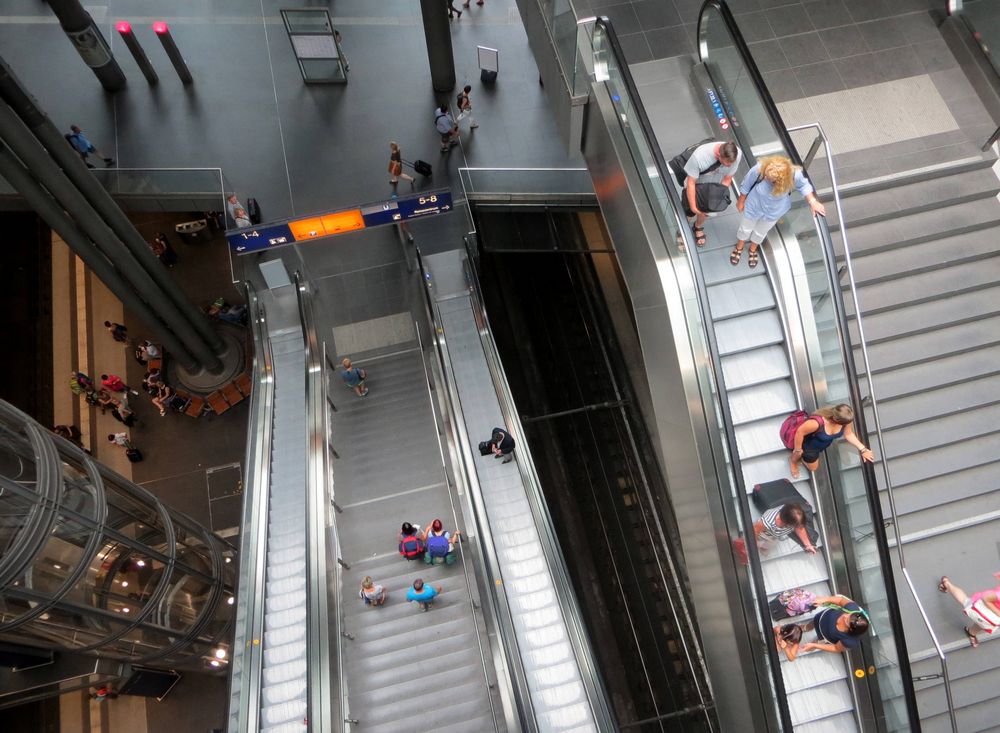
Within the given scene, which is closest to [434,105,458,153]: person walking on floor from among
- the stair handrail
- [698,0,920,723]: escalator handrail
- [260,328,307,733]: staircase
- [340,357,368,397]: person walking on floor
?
the stair handrail

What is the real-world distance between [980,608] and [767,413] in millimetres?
2667

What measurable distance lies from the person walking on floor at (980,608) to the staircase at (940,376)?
147 mm

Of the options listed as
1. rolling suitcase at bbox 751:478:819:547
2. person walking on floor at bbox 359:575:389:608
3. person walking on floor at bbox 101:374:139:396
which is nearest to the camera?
rolling suitcase at bbox 751:478:819:547

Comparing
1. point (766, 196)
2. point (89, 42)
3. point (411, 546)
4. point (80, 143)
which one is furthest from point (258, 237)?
point (766, 196)

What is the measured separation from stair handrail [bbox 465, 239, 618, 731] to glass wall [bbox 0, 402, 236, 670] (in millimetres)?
5551

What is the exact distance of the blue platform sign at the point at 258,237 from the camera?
37.0 ft

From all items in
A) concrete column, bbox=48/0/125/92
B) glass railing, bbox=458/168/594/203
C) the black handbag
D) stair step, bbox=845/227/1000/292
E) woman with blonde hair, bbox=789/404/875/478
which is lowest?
woman with blonde hair, bbox=789/404/875/478

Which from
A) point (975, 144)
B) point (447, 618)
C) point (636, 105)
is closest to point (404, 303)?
point (447, 618)

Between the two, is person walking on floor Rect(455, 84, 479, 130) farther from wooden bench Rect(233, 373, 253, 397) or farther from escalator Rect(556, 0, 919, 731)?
wooden bench Rect(233, 373, 253, 397)

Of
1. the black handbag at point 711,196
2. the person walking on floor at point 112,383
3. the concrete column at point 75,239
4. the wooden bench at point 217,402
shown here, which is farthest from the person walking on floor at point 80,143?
the black handbag at point 711,196

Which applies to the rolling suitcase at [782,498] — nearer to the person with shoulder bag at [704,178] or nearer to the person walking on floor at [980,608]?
the person walking on floor at [980,608]

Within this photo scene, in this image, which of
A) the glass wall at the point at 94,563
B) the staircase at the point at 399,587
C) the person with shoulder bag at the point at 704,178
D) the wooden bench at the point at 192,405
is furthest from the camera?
the wooden bench at the point at 192,405

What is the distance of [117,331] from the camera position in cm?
1524

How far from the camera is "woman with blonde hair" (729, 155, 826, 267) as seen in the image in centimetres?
589
